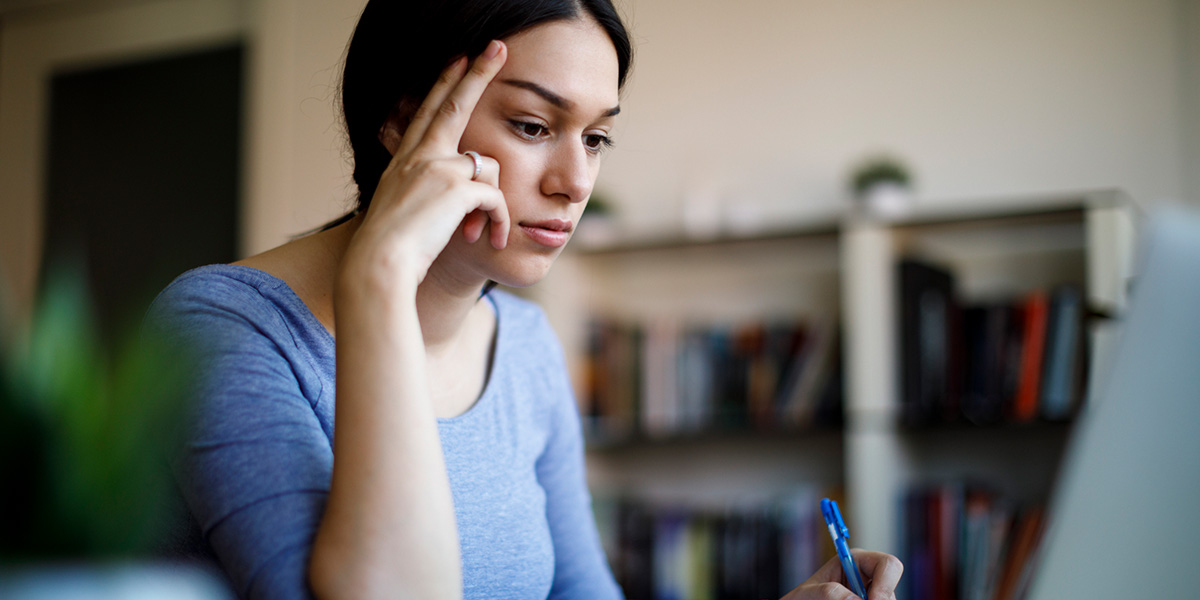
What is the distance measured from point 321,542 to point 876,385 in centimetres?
151

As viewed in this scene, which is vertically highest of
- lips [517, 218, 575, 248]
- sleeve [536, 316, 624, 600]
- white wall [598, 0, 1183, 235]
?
white wall [598, 0, 1183, 235]

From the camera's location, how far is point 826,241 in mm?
2133

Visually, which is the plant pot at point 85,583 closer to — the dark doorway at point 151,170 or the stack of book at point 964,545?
the stack of book at point 964,545

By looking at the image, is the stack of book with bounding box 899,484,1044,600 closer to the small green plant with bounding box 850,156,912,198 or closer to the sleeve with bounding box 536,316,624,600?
the small green plant with bounding box 850,156,912,198

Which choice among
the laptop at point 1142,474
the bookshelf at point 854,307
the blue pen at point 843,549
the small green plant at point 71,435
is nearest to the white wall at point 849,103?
the bookshelf at point 854,307

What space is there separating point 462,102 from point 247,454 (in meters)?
0.33

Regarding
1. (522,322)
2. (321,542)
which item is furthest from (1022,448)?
(321,542)

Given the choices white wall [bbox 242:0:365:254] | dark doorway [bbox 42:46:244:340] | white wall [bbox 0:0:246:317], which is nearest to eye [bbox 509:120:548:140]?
white wall [bbox 242:0:365:254]

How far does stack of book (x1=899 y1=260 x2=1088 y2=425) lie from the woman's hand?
1.24 meters

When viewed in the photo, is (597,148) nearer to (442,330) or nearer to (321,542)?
(442,330)

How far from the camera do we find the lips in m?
0.79

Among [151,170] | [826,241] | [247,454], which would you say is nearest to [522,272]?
[247,454]

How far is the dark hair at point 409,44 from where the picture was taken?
774 millimetres

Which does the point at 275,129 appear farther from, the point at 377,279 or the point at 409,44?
the point at 377,279
